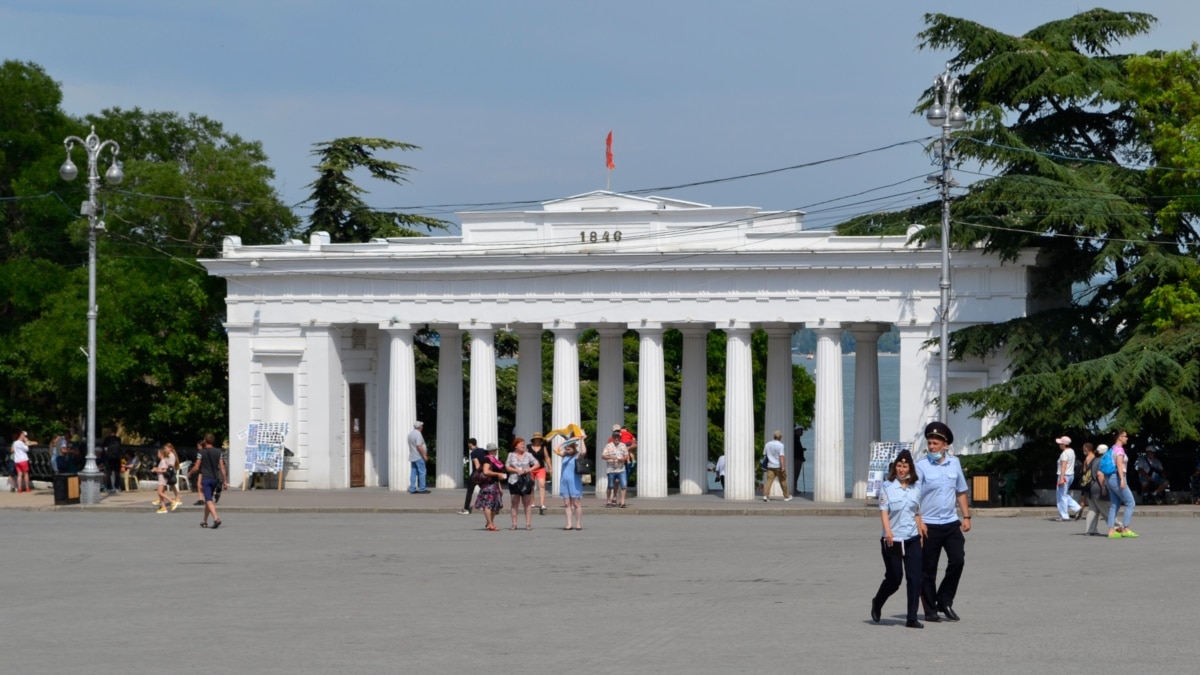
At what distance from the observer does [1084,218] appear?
41.1 m

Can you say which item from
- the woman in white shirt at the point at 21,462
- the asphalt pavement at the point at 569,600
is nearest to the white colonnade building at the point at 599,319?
the woman in white shirt at the point at 21,462

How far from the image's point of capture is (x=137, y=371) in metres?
55.0

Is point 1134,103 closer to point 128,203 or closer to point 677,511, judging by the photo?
point 677,511

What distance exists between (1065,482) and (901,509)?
1791 cm

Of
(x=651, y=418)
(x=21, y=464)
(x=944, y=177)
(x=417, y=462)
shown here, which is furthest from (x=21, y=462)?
(x=944, y=177)

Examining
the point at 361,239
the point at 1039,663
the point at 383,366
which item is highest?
the point at 361,239

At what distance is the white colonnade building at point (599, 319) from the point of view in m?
43.9

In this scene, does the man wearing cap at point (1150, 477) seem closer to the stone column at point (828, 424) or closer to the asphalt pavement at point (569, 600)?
the asphalt pavement at point (569, 600)

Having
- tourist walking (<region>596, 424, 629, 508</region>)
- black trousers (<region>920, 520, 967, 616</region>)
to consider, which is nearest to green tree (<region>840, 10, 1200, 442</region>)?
tourist walking (<region>596, 424, 629, 508</region>)

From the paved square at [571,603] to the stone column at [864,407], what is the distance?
551 inches

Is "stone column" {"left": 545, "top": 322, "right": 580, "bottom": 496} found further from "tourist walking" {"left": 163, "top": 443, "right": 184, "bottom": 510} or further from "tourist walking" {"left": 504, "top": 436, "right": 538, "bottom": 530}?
"tourist walking" {"left": 504, "top": 436, "right": 538, "bottom": 530}

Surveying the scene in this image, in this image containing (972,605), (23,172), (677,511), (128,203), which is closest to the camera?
(972,605)

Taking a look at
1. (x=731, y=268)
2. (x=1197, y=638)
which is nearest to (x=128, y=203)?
(x=731, y=268)

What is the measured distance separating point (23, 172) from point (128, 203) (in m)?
6.06
